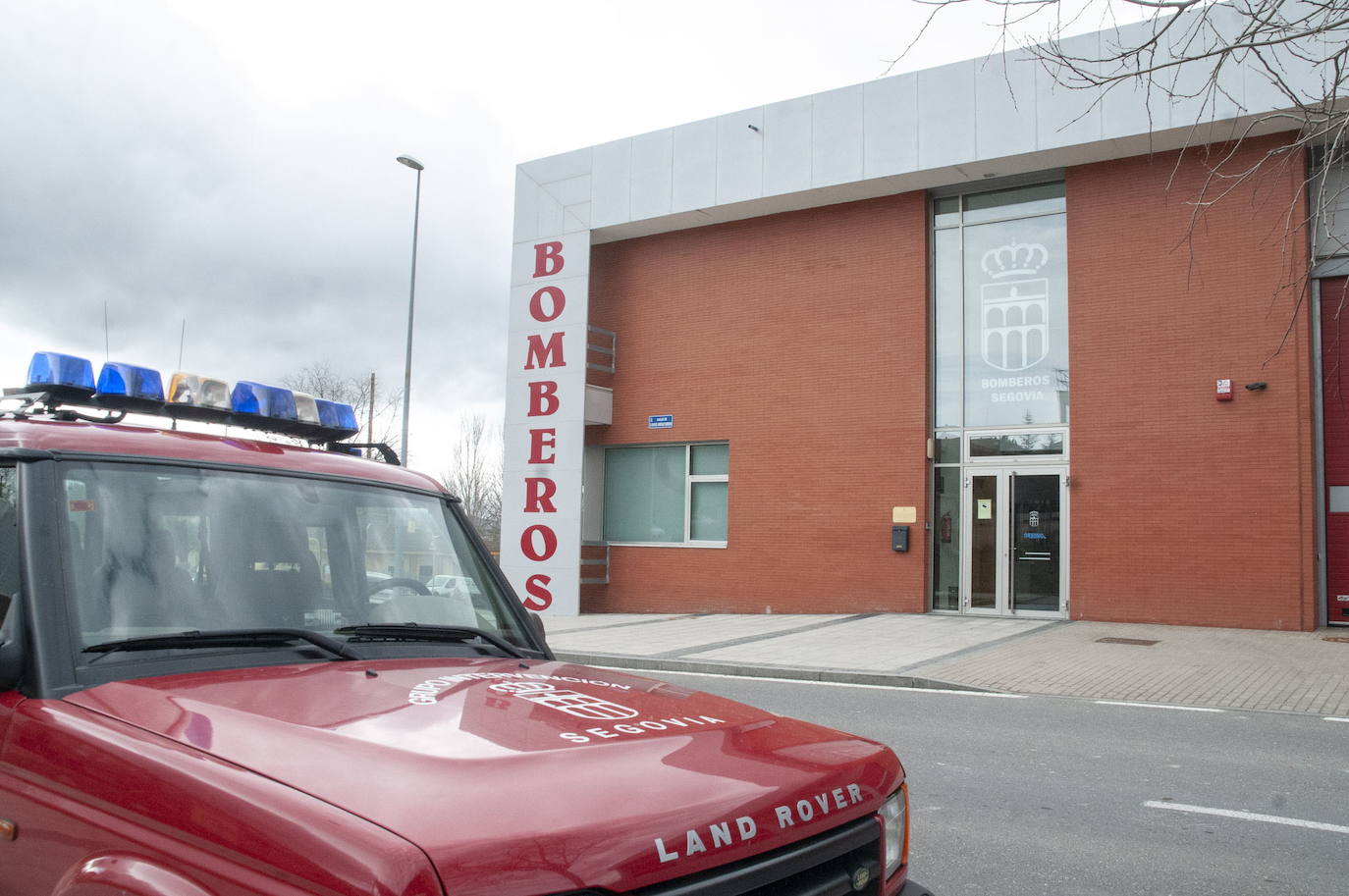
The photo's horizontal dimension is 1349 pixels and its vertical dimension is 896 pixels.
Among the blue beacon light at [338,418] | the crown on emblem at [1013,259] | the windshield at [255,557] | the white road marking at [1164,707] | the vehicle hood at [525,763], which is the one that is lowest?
the white road marking at [1164,707]

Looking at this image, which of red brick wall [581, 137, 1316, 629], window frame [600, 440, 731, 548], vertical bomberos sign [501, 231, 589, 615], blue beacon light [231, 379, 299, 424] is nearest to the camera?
blue beacon light [231, 379, 299, 424]

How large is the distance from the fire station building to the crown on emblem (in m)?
0.05

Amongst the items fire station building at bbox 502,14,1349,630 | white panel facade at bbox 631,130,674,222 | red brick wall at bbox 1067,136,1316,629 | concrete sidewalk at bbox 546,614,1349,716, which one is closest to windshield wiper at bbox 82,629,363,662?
concrete sidewalk at bbox 546,614,1349,716

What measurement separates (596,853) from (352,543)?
1679 millimetres

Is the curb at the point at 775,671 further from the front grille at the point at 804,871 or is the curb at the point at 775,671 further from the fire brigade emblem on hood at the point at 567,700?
the front grille at the point at 804,871

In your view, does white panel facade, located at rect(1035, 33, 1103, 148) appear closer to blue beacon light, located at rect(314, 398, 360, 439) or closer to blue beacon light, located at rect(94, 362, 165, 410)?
blue beacon light, located at rect(314, 398, 360, 439)

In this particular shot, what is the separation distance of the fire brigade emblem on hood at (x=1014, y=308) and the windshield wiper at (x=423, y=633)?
53.6 ft

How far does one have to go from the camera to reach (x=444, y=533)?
349 cm

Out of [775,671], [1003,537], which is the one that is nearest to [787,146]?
[1003,537]

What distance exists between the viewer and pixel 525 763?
6.21 feet

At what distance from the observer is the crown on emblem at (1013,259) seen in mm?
18172

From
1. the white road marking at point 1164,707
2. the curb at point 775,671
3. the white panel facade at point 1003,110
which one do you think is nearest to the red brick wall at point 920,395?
the white panel facade at point 1003,110

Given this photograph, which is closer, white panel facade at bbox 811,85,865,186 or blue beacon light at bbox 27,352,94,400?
blue beacon light at bbox 27,352,94,400

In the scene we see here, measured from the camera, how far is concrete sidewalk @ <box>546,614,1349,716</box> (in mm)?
A: 10672
